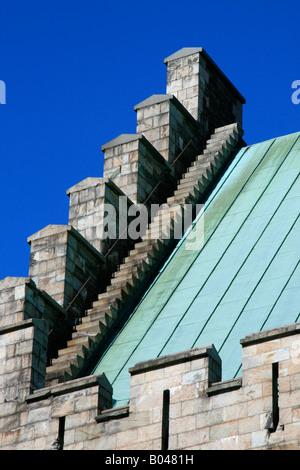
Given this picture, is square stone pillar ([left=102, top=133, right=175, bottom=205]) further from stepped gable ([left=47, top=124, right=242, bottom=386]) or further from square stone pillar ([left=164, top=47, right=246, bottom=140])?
square stone pillar ([left=164, top=47, right=246, bottom=140])

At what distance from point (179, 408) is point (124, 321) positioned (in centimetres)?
685

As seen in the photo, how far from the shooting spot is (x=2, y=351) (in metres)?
28.6

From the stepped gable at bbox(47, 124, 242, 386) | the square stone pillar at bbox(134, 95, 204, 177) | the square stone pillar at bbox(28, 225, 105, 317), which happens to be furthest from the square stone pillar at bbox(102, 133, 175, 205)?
the square stone pillar at bbox(28, 225, 105, 317)

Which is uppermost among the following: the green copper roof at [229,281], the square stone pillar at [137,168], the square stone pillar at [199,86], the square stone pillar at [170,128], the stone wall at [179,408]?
the square stone pillar at [199,86]

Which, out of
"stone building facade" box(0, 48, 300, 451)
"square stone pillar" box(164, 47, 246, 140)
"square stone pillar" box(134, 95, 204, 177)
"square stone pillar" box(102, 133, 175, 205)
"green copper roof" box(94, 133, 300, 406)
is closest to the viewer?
"stone building facade" box(0, 48, 300, 451)

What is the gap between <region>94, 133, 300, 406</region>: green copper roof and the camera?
2885 centimetres

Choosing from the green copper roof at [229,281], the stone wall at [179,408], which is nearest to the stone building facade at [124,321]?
the stone wall at [179,408]

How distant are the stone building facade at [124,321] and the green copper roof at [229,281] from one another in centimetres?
67

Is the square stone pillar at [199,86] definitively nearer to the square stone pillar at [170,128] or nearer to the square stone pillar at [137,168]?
the square stone pillar at [170,128]

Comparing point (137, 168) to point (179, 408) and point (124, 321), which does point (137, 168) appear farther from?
point (179, 408)

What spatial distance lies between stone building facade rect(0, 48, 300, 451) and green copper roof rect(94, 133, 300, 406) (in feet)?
2.18

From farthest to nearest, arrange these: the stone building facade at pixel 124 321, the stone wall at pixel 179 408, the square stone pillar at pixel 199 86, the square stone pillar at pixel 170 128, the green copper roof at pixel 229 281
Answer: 1. the square stone pillar at pixel 199 86
2. the square stone pillar at pixel 170 128
3. the green copper roof at pixel 229 281
4. the stone building facade at pixel 124 321
5. the stone wall at pixel 179 408

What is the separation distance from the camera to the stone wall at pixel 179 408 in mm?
24250

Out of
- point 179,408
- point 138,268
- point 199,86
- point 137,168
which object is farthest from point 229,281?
point 199,86
